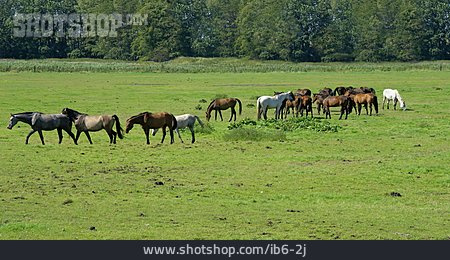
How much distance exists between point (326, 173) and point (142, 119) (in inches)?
285

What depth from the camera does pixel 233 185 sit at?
17531 mm

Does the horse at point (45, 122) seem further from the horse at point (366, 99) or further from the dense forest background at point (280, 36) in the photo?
the dense forest background at point (280, 36)

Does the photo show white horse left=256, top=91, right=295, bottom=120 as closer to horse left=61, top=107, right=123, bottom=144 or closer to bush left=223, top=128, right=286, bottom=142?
bush left=223, top=128, right=286, bottom=142

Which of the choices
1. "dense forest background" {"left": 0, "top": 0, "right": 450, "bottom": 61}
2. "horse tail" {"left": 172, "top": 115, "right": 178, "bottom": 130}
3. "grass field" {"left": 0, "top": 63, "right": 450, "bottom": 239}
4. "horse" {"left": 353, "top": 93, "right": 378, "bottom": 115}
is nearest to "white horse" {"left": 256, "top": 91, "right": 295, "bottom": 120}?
"grass field" {"left": 0, "top": 63, "right": 450, "bottom": 239}

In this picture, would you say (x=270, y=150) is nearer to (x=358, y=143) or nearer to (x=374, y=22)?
(x=358, y=143)

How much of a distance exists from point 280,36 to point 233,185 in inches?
3920

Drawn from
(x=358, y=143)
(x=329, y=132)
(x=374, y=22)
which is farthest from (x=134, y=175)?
(x=374, y=22)

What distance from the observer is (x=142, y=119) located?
24.2 meters

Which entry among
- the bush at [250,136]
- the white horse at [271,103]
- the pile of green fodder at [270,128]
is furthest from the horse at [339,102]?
the bush at [250,136]

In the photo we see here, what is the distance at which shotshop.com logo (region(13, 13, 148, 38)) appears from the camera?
116912mm

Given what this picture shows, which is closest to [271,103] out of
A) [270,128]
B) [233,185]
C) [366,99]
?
[270,128]

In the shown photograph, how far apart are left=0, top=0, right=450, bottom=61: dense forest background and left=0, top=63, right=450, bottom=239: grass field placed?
86.2 meters

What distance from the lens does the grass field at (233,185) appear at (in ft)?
43.4

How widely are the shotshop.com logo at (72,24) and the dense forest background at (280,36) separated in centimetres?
107
